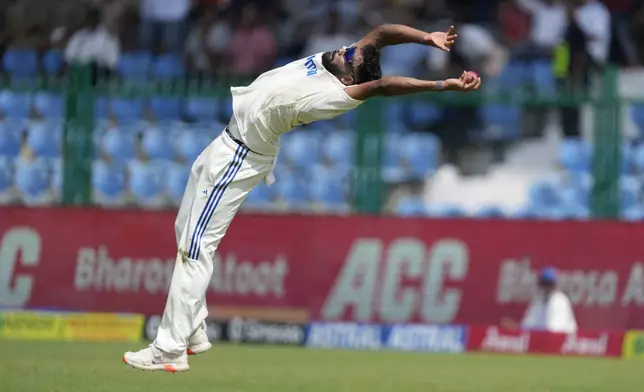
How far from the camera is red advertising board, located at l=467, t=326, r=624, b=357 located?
12.1 metres

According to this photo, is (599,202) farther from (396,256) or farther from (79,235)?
(79,235)

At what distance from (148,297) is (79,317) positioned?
0.83 meters

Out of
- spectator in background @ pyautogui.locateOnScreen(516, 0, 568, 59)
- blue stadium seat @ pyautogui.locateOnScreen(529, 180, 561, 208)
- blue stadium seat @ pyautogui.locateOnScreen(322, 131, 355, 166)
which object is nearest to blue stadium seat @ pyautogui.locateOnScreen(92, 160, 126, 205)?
blue stadium seat @ pyautogui.locateOnScreen(322, 131, 355, 166)

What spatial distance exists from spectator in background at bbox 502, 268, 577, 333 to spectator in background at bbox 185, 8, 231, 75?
4.37 meters

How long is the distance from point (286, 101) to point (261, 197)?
588 centimetres

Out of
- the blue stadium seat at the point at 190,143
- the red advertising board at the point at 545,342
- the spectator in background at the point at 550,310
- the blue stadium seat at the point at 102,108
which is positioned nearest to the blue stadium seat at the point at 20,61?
the blue stadium seat at the point at 102,108

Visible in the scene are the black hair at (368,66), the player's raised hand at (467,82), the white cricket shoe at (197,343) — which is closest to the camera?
the player's raised hand at (467,82)

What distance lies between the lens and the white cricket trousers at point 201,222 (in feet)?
23.7

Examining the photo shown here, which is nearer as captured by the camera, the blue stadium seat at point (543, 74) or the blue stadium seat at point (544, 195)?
the blue stadium seat at point (544, 195)

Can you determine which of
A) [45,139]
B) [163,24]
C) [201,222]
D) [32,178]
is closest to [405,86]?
[201,222]

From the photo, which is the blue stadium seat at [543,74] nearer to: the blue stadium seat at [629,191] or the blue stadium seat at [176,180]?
the blue stadium seat at [629,191]

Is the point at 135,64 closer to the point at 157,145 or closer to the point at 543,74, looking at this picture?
the point at 157,145

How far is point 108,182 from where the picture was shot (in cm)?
1281

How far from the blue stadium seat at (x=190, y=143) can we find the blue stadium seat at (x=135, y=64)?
1540 millimetres
